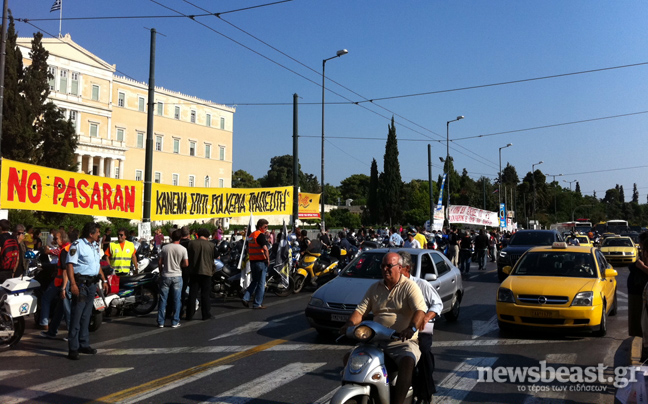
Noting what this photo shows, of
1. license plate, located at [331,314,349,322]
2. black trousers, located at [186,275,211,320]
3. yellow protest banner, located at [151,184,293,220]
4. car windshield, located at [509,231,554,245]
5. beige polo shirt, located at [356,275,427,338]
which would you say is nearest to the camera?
beige polo shirt, located at [356,275,427,338]

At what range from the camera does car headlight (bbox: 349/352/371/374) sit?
4215 mm

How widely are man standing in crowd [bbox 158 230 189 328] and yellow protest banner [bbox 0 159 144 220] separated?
543 cm

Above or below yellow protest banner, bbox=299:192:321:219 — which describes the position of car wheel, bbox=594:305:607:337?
below

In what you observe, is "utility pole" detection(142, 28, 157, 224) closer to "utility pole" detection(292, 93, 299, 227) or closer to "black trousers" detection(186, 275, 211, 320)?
"black trousers" detection(186, 275, 211, 320)

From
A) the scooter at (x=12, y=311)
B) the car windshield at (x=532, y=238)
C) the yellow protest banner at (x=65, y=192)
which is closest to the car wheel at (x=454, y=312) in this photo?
the scooter at (x=12, y=311)

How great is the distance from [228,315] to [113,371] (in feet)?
15.5

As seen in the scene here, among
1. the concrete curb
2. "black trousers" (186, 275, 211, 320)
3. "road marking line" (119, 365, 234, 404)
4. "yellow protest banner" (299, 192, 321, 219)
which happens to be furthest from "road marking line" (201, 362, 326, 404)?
"yellow protest banner" (299, 192, 321, 219)

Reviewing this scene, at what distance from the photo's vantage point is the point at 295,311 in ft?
39.6

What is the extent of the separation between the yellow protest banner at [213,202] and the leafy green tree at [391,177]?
183ft

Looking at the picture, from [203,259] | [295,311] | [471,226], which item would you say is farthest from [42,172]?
[471,226]

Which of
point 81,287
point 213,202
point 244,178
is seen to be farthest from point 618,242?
point 244,178

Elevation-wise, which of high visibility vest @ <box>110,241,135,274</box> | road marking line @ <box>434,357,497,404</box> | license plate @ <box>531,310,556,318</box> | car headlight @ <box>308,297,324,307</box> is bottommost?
road marking line @ <box>434,357,497,404</box>

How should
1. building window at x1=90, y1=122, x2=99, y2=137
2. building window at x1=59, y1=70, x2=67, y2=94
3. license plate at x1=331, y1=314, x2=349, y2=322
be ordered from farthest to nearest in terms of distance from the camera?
1. building window at x1=90, y1=122, x2=99, y2=137
2. building window at x1=59, y1=70, x2=67, y2=94
3. license plate at x1=331, y1=314, x2=349, y2=322

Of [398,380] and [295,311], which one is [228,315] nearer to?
[295,311]
